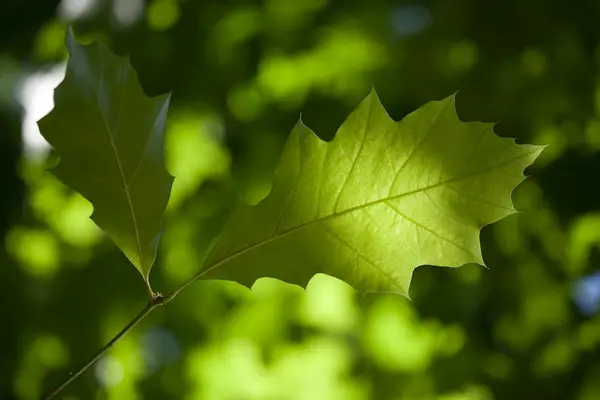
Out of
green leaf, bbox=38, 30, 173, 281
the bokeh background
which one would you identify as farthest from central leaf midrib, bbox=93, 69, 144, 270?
the bokeh background

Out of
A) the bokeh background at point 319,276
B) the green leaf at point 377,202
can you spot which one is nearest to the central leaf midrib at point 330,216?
the green leaf at point 377,202

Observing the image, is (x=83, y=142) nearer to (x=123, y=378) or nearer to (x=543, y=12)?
(x=123, y=378)

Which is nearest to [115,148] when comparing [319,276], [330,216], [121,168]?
[121,168]

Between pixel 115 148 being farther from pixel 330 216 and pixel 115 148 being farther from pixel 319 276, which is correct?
pixel 319 276

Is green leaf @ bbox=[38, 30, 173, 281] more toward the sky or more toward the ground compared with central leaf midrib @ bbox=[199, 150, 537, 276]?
more toward the sky

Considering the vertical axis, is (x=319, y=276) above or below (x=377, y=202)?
below

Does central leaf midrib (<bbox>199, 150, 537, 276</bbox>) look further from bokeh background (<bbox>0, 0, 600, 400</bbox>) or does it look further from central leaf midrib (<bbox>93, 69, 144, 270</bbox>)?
bokeh background (<bbox>0, 0, 600, 400</bbox>)
